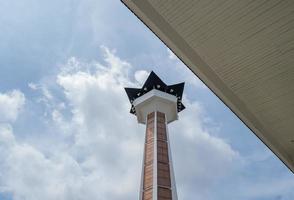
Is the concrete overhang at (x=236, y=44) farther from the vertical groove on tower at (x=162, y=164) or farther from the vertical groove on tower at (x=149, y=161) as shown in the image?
the vertical groove on tower at (x=149, y=161)

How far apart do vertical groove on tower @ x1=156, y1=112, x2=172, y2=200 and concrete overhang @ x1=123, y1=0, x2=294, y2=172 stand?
1598 centimetres

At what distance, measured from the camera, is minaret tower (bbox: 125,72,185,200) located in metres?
20.5

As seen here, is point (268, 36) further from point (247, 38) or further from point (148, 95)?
point (148, 95)

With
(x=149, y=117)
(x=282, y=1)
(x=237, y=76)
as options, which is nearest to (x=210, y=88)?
(x=237, y=76)

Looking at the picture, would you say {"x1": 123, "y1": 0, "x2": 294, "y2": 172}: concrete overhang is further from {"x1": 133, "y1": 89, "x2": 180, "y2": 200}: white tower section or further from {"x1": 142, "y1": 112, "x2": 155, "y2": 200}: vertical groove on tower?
{"x1": 142, "y1": 112, "x2": 155, "y2": 200}: vertical groove on tower

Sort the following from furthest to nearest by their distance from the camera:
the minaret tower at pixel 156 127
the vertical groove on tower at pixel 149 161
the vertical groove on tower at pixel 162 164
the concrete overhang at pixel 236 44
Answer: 1. the minaret tower at pixel 156 127
2. the vertical groove on tower at pixel 149 161
3. the vertical groove on tower at pixel 162 164
4. the concrete overhang at pixel 236 44

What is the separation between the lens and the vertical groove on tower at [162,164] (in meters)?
20.1

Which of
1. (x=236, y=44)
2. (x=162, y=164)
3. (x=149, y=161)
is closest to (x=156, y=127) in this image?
(x=149, y=161)

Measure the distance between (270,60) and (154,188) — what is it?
17.0 meters

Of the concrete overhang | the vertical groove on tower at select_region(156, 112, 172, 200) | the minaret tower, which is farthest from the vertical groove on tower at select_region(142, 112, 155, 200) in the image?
the concrete overhang

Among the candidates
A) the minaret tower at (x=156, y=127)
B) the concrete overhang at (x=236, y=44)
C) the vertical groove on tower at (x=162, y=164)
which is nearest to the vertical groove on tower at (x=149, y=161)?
the minaret tower at (x=156, y=127)

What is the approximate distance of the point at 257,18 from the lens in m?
3.87

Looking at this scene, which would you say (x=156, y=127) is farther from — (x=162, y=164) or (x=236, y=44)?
(x=236, y=44)

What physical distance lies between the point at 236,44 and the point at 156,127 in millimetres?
21514
